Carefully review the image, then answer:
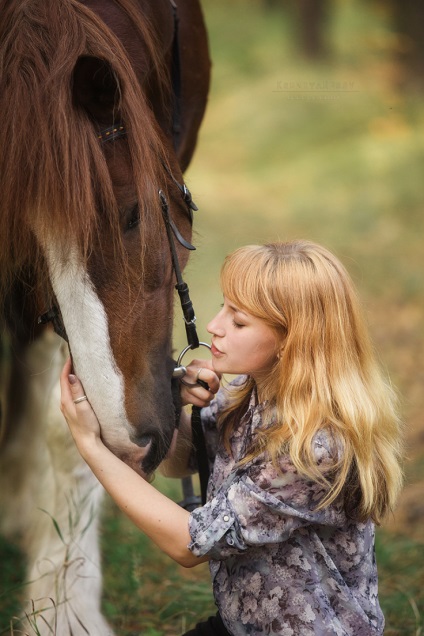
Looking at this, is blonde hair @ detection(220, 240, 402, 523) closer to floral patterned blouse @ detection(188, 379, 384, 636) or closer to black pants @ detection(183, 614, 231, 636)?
floral patterned blouse @ detection(188, 379, 384, 636)

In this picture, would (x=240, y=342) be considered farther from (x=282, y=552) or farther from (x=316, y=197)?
(x=316, y=197)

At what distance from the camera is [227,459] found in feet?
5.55

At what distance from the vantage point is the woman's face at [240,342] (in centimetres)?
159

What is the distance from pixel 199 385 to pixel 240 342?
20 cm

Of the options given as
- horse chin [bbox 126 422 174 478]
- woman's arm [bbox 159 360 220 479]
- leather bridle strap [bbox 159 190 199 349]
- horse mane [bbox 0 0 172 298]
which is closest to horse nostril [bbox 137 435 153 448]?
horse chin [bbox 126 422 174 478]

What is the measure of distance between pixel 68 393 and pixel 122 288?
0.22 m

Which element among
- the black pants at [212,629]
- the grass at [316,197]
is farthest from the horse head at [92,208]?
the grass at [316,197]

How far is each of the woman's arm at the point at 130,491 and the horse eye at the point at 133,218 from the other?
31 cm

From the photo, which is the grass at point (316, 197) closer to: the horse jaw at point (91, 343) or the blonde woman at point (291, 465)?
the blonde woman at point (291, 465)

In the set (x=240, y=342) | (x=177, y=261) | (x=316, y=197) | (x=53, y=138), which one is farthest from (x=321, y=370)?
(x=316, y=197)

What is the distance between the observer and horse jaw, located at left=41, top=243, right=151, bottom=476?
1.59 metres

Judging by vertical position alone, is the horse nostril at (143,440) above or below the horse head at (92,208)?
below

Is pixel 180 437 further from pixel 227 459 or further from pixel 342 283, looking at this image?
pixel 342 283

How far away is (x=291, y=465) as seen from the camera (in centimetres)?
148
